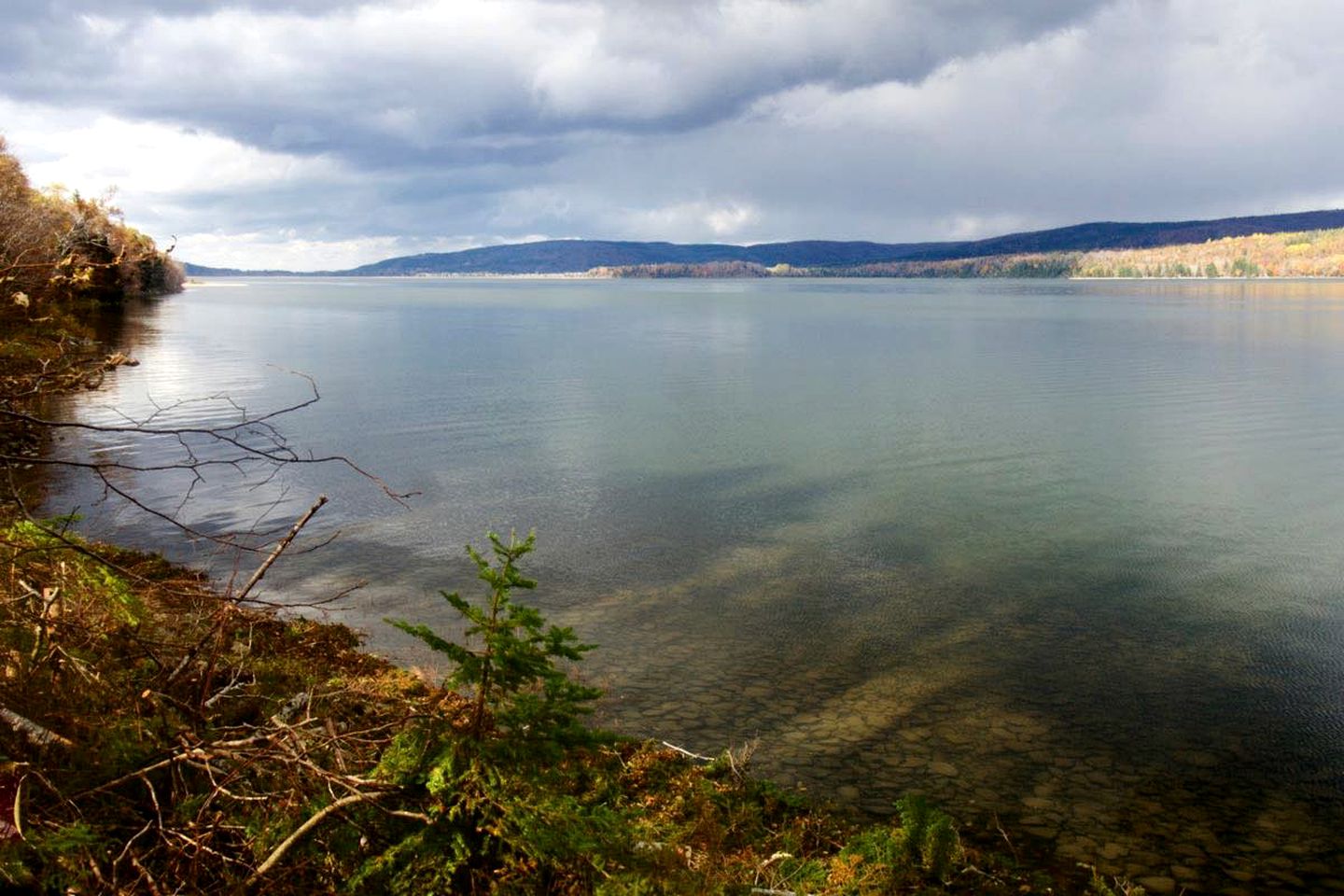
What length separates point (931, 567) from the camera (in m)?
15.0

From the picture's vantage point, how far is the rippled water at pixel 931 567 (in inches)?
336

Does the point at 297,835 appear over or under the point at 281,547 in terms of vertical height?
under

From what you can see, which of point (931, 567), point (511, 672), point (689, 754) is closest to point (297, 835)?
point (511, 672)

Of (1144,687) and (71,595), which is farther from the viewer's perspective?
(1144,687)

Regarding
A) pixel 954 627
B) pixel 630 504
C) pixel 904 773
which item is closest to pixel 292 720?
pixel 904 773

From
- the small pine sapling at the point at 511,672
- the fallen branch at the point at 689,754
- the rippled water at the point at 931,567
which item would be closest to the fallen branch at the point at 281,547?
the small pine sapling at the point at 511,672

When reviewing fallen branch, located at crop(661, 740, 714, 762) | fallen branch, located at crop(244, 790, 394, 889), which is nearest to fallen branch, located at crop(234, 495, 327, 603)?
fallen branch, located at crop(244, 790, 394, 889)

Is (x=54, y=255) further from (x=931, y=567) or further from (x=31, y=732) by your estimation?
(x=931, y=567)

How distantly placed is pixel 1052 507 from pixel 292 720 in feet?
53.2

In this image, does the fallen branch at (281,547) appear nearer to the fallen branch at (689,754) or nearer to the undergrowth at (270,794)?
the undergrowth at (270,794)

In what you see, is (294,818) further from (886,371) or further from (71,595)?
(886,371)

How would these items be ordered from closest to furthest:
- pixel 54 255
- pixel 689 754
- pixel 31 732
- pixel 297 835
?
pixel 297 835 < pixel 31 732 < pixel 54 255 < pixel 689 754

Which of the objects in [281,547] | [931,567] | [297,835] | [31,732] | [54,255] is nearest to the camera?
[297,835]

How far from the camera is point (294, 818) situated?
3996 mm
